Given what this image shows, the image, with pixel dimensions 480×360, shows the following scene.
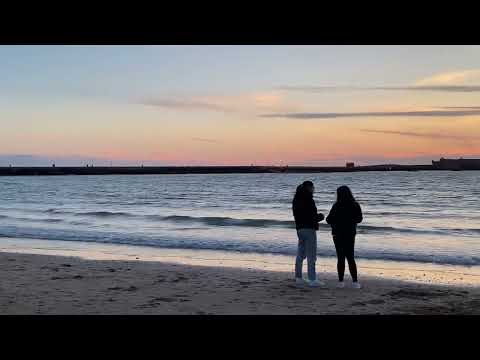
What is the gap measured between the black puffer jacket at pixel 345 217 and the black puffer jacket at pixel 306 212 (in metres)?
0.21

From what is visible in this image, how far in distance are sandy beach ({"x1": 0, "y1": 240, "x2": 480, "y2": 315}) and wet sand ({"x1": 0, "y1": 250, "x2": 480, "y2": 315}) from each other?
0.5 inches

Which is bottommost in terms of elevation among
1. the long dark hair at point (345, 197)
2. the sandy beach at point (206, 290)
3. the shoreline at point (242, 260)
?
the shoreline at point (242, 260)

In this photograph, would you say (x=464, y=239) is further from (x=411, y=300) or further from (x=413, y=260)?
(x=411, y=300)

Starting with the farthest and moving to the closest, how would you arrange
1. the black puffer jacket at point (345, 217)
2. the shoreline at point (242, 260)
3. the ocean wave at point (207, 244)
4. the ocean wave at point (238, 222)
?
the ocean wave at point (238, 222), the ocean wave at point (207, 244), the shoreline at point (242, 260), the black puffer jacket at point (345, 217)

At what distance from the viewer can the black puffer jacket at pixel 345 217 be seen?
787 centimetres

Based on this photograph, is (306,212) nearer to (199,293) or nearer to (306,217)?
(306,217)

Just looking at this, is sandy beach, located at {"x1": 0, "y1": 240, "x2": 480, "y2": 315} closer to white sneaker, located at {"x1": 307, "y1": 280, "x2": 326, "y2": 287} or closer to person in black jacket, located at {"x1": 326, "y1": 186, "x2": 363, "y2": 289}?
white sneaker, located at {"x1": 307, "y1": 280, "x2": 326, "y2": 287}

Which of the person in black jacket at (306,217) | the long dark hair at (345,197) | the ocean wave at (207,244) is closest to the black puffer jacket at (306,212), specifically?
the person in black jacket at (306,217)

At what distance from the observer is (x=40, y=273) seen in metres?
9.77

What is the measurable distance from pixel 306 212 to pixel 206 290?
1.94 meters

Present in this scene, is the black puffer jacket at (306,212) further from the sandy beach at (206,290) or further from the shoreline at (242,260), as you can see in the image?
the shoreline at (242,260)

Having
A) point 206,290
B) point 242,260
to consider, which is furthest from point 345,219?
point 242,260

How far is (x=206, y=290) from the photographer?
832cm
